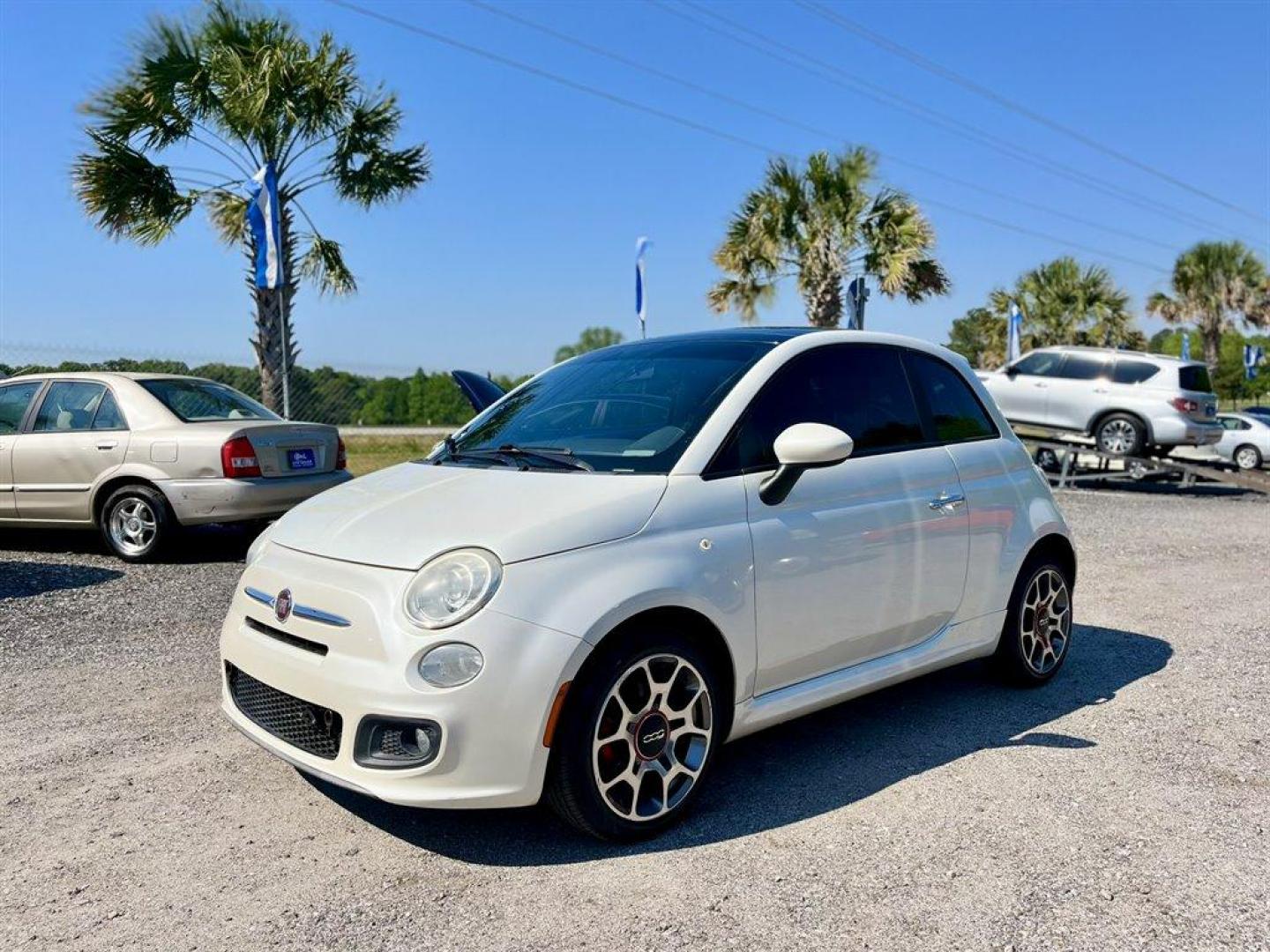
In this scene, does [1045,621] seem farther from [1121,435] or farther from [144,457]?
[1121,435]

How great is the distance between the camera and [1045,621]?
4820 mm

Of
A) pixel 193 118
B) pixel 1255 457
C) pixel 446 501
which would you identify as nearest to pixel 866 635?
pixel 446 501

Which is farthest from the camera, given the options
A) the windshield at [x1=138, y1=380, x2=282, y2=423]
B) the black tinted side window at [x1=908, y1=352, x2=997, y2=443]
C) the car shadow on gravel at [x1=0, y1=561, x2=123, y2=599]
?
the windshield at [x1=138, y1=380, x2=282, y2=423]

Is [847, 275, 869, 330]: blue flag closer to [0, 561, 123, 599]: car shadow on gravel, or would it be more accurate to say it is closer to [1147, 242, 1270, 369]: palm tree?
[0, 561, 123, 599]: car shadow on gravel

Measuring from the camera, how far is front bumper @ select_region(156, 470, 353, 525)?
756 cm

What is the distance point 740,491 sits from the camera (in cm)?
343

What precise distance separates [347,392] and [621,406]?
52.9 feet

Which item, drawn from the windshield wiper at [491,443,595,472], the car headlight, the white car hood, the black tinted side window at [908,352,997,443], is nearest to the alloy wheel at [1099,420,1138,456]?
the black tinted side window at [908,352,997,443]

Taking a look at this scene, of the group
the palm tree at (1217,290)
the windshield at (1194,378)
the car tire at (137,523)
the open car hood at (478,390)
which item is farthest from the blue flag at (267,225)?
the palm tree at (1217,290)

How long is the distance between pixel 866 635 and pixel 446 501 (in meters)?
1.69

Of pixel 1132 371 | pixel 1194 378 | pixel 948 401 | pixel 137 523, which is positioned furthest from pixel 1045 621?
pixel 1194 378

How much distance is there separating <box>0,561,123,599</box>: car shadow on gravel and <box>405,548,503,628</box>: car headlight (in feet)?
17.2

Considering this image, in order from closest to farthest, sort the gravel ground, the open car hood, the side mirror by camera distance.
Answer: the gravel ground, the side mirror, the open car hood

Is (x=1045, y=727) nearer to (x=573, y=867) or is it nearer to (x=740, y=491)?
(x=740, y=491)
